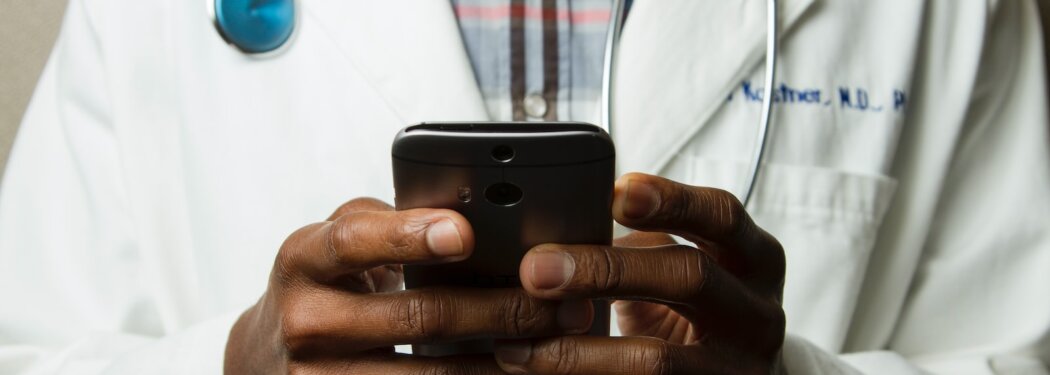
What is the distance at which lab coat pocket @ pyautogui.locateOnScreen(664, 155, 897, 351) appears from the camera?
0.58 metres

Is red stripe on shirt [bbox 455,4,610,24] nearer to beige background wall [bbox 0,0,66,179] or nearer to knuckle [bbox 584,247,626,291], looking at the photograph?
knuckle [bbox 584,247,626,291]

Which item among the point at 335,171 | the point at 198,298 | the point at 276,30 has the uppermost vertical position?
the point at 276,30

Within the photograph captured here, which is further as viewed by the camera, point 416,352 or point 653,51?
point 653,51

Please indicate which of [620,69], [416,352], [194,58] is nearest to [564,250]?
[416,352]

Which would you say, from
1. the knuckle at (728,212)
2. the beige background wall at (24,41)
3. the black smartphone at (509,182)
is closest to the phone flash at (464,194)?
the black smartphone at (509,182)

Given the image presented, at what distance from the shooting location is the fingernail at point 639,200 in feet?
1.04

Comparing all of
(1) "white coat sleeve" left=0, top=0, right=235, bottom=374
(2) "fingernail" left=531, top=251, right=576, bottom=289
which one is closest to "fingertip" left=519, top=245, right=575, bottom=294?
(2) "fingernail" left=531, top=251, right=576, bottom=289

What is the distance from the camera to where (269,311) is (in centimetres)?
39

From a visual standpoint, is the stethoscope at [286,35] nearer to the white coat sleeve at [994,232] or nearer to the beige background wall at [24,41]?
the white coat sleeve at [994,232]

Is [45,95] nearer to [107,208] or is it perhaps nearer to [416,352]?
[107,208]

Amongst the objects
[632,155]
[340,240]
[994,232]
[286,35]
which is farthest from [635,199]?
[994,232]

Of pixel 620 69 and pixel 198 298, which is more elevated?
pixel 620 69

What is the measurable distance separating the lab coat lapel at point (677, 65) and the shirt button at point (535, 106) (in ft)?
0.18

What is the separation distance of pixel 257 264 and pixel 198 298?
70 mm
